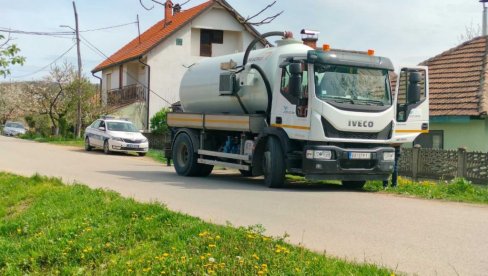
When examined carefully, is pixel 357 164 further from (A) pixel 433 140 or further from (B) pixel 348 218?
(A) pixel 433 140

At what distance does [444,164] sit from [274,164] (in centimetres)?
635

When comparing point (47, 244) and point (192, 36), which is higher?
point (192, 36)

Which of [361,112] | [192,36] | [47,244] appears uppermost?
[192,36]

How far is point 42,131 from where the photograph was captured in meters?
50.4

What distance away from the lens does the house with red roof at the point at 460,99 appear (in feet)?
66.4

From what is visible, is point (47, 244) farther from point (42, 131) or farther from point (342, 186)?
point (42, 131)

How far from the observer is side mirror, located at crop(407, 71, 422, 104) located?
44.6ft

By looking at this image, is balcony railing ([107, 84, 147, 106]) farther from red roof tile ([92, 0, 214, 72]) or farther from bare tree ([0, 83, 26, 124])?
bare tree ([0, 83, 26, 124])

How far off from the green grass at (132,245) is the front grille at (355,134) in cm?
464

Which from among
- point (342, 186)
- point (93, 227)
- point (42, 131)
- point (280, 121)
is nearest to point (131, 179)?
point (280, 121)

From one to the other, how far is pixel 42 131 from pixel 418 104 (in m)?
41.6

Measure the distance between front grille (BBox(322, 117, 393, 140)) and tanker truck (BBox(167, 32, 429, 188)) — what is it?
0.07ft

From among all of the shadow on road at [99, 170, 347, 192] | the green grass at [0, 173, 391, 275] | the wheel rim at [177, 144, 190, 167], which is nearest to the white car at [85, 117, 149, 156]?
the shadow on road at [99, 170, 347, 192]

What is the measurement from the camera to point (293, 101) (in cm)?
1350
